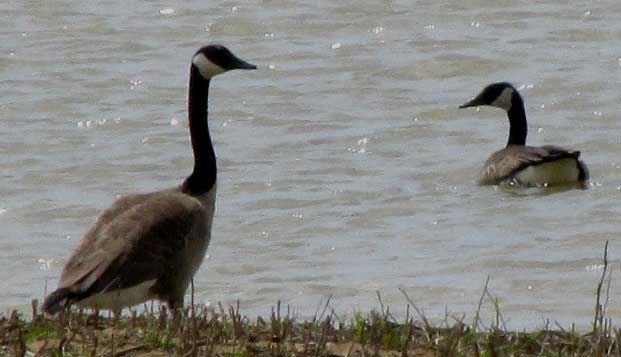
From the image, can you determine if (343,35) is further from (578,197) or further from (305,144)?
(578,197)

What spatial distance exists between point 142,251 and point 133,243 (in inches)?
2.5

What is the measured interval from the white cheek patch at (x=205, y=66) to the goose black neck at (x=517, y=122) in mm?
6891


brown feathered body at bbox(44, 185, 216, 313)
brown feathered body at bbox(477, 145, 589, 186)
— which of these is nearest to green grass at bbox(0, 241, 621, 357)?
brown feathered body at bbox(44, 185, 216, 313)

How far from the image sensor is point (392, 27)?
843 inches

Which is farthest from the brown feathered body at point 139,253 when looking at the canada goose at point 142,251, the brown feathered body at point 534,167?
the brown feathered body at point 534,167

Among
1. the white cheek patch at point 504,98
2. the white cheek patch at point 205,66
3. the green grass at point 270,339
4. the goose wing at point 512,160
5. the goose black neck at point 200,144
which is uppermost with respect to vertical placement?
the white cheek patch at point 205,66

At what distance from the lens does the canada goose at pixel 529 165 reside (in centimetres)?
1464

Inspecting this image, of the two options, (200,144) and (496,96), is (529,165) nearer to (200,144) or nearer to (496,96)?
(496,96)

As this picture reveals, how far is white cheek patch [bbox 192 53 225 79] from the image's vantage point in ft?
32.9

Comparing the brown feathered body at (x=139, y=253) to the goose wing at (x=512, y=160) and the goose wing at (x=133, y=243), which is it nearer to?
the goose wing at (x=133, y=243)

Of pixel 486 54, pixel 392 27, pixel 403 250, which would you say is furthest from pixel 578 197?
pixel 392 27

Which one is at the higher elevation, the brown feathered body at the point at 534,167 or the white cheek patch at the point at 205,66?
the white cheek patch at the point at 205,66

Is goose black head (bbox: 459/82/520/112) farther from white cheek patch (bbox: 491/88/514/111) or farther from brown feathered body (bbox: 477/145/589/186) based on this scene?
brown feathered body (bbox: 477/145/589/186)

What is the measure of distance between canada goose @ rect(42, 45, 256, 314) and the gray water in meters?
1.49
